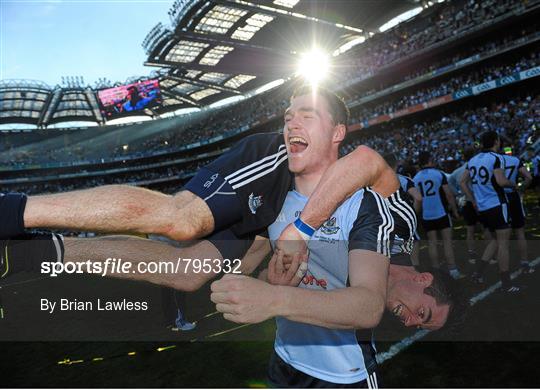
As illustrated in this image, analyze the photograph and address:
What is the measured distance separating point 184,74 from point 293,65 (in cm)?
1387

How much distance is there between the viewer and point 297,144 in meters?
2.23

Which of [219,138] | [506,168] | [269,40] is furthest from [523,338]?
[219,138]

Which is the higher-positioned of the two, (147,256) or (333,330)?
(147,256)

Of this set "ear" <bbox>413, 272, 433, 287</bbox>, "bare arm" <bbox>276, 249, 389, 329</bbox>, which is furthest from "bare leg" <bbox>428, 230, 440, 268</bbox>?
"bare arm" <bbox>276, 249, 389, 329</bbox>

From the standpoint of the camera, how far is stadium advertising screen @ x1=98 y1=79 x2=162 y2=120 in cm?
5472

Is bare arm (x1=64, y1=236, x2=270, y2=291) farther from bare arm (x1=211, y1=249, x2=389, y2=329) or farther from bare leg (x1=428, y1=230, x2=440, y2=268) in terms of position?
bare leg (x1=428, y1=230, x2=440, y2=268)

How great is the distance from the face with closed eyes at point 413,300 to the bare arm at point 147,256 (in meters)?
0.99

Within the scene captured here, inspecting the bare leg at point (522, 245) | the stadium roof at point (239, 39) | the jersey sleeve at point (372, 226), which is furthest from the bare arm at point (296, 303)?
the stadium roof at point (239, 39)

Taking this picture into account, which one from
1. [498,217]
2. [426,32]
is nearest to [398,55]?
[426,32]

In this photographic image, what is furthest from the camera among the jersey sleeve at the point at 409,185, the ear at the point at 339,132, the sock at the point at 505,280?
the jersey sleeve at the point at 409,185

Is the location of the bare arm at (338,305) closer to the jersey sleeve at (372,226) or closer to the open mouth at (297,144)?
the jersey sleeve at (372,226)

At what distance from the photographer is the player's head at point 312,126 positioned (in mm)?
2207

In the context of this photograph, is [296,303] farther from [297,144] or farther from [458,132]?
[458,132]

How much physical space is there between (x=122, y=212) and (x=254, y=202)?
726mm
